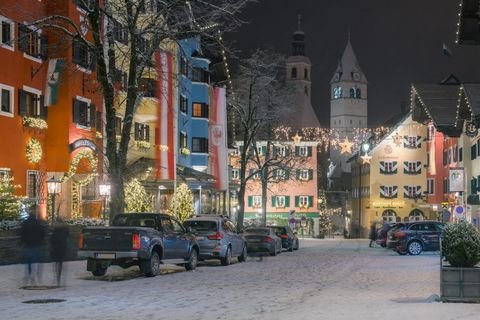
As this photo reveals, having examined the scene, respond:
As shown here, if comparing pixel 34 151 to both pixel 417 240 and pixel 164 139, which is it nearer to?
pixel 164 139

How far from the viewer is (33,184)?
120ft

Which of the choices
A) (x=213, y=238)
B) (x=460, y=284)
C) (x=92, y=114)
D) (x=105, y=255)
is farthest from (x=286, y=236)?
(x=460, y=284)

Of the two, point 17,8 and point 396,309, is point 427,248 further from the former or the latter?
point 396,309

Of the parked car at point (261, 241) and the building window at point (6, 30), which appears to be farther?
the parked car at point (261, 241)

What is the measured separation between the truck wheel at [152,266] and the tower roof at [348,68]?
17539 cm

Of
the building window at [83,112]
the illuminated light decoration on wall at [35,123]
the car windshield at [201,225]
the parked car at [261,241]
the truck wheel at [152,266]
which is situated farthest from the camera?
the parked car at [261,241]

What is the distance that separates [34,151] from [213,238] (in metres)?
10.5

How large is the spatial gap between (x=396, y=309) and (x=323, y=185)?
129 m

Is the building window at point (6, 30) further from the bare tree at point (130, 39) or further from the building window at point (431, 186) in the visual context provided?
the building window at point (431, 186)

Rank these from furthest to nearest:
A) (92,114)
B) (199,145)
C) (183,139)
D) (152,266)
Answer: (199,145) → (183,139) → (92,114) → (152,266)

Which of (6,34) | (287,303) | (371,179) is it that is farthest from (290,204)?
(287,303)

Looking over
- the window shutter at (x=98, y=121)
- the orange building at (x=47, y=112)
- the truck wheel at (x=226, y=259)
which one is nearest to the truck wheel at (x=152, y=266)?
the truck wheel at (x=226, y=259)

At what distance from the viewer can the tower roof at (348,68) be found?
196m

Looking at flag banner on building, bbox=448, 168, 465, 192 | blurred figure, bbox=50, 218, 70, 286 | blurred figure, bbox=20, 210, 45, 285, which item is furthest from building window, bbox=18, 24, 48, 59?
flag banner on building, bbox=448, 168, 465, 192
